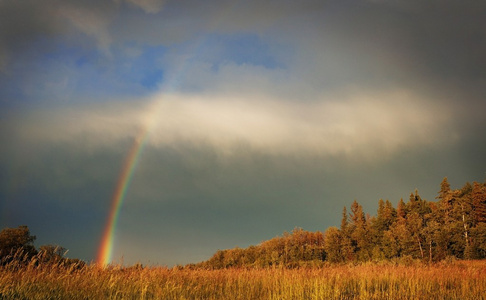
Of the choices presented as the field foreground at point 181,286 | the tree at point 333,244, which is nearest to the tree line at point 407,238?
the tree at point 333,244

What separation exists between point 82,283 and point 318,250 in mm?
98920

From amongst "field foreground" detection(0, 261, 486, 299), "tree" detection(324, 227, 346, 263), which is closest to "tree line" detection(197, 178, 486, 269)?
"tree" detection(324, 227, 346, 263)

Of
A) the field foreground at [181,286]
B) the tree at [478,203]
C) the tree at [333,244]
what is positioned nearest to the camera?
the field foreground at [181,286]

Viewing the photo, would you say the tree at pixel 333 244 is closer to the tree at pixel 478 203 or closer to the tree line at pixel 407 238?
the tree line at pixel 407 238

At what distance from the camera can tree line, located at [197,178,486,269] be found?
66.2 meters

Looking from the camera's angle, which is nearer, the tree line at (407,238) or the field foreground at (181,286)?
the field foreground at (181,286)

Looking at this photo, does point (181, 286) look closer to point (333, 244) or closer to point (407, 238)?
point (407, 238)

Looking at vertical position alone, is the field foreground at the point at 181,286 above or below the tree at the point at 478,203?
below

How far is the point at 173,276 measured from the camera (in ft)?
47.7

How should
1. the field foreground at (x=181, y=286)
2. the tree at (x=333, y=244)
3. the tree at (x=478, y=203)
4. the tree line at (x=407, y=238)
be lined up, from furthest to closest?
the tree at (x=333, y=244) → the tree at (x=478, y=203) → the tree line at (x=407, y=238) → the field foreground at (x=181, y=286)

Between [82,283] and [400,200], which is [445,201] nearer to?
[400,200]

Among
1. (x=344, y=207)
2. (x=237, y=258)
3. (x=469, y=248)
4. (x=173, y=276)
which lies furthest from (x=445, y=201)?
(x=173, y=276)

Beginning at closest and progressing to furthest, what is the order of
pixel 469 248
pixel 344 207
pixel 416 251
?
pixel 469 248 < pixel 416 251 < pixel 344 207

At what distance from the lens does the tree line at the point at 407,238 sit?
217ft
